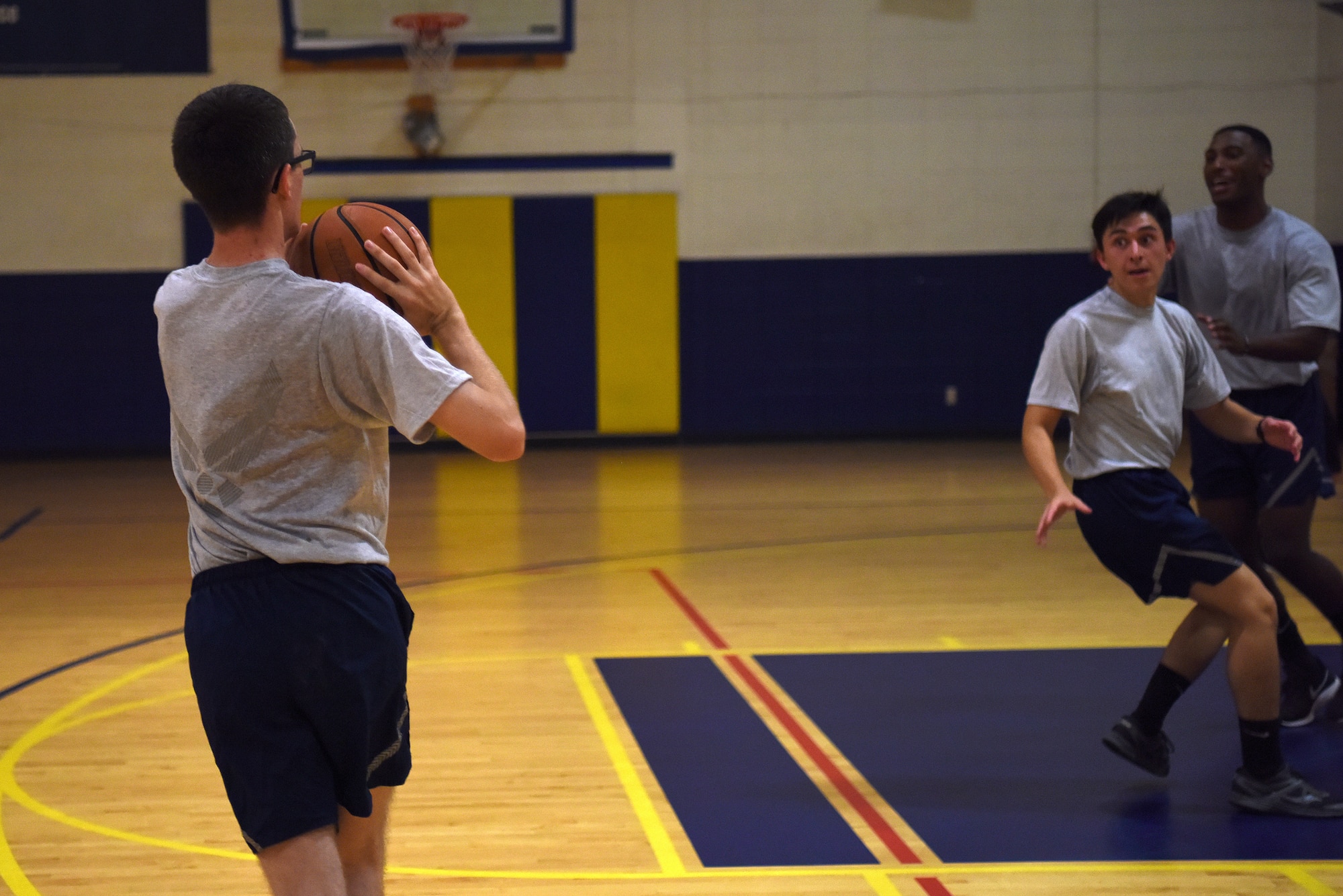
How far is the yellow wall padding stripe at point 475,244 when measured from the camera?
13.1 meters

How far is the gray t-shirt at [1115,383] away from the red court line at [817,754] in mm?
1007

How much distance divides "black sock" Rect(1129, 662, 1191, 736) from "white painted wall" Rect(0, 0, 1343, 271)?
9.91 metres

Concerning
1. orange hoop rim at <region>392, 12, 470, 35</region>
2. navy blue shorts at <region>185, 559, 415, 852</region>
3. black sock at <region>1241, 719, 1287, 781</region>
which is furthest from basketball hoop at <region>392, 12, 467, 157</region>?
navy blue shorts at <region>185, 559, 415, 852</region>

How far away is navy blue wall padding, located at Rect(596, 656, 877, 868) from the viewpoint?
340cm

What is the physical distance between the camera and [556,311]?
13320 millimetres

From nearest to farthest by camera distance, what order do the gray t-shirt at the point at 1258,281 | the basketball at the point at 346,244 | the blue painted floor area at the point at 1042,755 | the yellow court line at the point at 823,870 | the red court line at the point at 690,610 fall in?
1. the basketball at the point at 346,244
2. the yellow court line at the point at 823,870
3. the blue painted floor area at the point at 1042,755
4. the gray t-shirt at the point at 1258,281
5. the red court line at the point at 690,610

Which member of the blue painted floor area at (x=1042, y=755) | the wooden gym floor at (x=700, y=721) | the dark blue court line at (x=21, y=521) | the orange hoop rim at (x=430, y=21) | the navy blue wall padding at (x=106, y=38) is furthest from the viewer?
the navy blue wall padding at (x=106, y=38)

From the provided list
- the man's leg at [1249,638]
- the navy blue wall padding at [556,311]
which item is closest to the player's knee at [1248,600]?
the man's leg at [1249,638]

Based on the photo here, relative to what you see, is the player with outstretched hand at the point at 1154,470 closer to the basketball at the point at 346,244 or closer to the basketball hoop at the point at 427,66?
the basketball at the point at 346,244

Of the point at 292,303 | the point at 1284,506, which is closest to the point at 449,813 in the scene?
the point at 292,303

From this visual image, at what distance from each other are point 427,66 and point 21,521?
555 cm

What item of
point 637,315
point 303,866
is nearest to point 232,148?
point 303,866

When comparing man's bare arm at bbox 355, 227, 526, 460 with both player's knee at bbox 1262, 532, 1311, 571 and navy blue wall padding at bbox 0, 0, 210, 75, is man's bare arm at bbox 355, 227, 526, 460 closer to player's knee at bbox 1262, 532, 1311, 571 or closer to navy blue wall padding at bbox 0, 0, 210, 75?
player's knee at bbox 1262, 532, 1311, 571

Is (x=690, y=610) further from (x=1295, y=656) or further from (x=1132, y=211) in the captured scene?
(x=1132, y=211)
